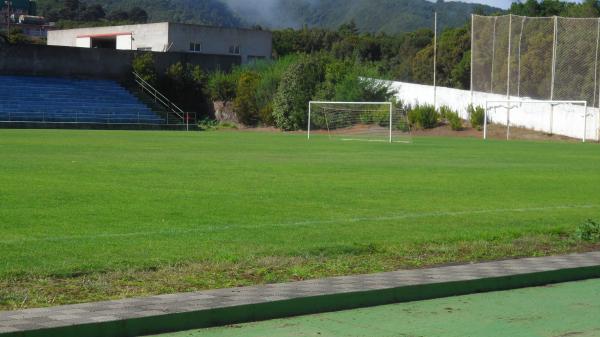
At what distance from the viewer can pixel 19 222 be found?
12.7m

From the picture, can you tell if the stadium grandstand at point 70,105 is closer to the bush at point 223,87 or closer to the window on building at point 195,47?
the bush at point 223,87

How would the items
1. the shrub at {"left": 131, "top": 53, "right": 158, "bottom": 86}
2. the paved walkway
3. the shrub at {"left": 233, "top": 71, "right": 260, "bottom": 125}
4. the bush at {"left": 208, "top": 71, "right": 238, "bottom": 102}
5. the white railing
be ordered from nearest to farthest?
1. the paved walkway
2. the shrub at {"left": 233, "top": 71, "right": 260, "bottom": 125}
3. the white railing
4. the shrub at {"left": 131, "top": 53, "right": 158, "bottom": 86}
5. the bush at {"left": 208, "top": 71, "right": 238, "bottom": 102}

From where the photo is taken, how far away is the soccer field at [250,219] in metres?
9.17

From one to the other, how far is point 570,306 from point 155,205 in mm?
8166

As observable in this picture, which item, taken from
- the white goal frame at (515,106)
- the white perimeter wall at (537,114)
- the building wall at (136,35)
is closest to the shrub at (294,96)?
the white perimeter wall at (537,114)

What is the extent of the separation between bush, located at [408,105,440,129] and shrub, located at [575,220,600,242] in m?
50.4

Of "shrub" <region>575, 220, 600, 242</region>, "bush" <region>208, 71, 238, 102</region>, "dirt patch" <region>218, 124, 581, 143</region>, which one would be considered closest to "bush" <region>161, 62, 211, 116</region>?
"bush" <region>208, 71, 238, 102</region>

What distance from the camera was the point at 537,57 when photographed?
57.1 meters

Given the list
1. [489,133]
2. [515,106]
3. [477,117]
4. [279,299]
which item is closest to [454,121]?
[477,117]

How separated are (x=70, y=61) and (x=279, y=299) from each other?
2651 inches

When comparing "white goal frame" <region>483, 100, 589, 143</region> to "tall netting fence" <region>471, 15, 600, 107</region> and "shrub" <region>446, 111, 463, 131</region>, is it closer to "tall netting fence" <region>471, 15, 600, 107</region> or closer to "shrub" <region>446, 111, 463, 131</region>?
"tall netting fence" <region>471, 15, 600, 107</region>

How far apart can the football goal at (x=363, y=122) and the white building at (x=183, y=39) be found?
30.1 m

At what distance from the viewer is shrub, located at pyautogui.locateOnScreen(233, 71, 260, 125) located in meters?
71.9

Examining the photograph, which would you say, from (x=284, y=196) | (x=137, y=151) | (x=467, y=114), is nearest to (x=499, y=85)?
(x=467, y=114)
